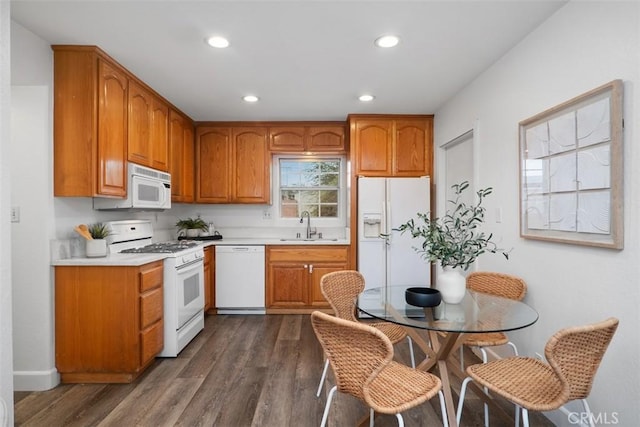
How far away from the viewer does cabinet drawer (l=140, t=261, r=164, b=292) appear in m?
2.52

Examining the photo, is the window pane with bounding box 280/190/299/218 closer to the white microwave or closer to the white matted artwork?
the white microwave

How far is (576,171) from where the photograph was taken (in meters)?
1.79

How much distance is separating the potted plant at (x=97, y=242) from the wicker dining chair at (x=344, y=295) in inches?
68.8

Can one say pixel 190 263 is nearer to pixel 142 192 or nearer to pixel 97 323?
pixel 142 192

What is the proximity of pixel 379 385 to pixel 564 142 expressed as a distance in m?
1.67

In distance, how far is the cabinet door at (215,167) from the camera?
4.37m

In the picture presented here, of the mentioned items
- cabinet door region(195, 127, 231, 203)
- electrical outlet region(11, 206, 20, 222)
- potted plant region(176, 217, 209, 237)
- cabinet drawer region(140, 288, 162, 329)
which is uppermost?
cabinet door region(195, 127, 231, 203)

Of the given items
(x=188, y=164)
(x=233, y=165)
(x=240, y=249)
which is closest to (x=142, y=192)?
(x=188, y=164)

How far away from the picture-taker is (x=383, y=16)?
200 cm

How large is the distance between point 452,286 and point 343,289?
763mm

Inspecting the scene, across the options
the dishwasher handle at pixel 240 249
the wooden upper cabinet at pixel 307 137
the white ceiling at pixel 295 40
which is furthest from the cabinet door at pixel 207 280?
the white ceiling at pixel 295 40

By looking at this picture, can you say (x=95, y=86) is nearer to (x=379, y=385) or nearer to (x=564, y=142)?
(x=379, y=385)

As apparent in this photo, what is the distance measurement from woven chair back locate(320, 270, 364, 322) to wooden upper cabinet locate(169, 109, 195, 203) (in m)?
2.40

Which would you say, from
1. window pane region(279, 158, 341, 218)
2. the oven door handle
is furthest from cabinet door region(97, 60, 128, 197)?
window pane region(279, 158, 341, 218)
